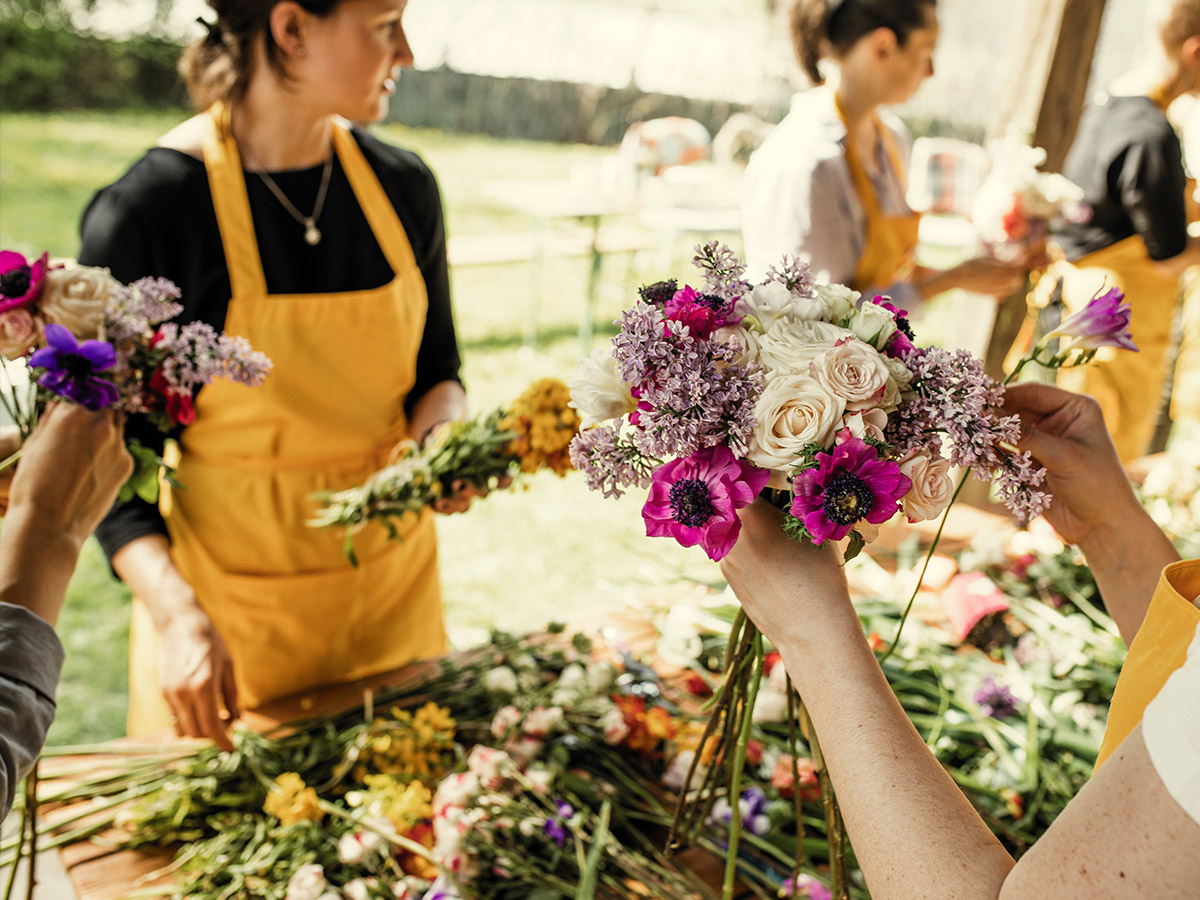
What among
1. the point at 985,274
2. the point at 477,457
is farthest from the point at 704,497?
the point at 985,274

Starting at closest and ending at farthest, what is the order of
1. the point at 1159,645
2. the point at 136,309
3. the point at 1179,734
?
the point at 1179,734, the point at 1159,645, the point at 136,309

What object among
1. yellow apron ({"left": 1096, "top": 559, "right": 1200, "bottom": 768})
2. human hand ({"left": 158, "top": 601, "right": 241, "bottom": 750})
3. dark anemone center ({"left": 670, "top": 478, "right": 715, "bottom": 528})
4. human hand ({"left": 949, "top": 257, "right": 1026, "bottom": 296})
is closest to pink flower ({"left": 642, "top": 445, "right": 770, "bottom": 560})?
dark anemone center ({"left": 670, "top": 478, "right": 715, "bottom": 528})

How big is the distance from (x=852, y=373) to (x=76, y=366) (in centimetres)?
89

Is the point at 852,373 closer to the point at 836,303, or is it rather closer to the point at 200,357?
the point at 836,303

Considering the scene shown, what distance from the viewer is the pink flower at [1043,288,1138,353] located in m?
1.01

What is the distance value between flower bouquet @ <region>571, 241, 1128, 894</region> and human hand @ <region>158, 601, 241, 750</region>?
2.78ft

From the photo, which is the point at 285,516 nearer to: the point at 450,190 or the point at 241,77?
the point at 241,77

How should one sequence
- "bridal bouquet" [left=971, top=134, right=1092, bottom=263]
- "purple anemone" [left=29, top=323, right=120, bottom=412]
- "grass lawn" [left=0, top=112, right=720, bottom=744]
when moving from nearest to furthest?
"purple anemone" [left=29, top=323, right=120, bottom=412] → "bridal bouquet" [left=971, top=134, right=1092, bottom=263] → "grass lawn" [left=0, top=112, right=720, bottom=744]

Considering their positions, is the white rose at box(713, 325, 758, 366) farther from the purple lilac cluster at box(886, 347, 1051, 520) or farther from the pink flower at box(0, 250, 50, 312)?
the pink flower at box(0, 250, 50, 312)

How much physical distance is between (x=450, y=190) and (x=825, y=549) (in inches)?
358

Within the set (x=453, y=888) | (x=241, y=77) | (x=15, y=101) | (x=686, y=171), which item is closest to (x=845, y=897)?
(x=453, y=888)

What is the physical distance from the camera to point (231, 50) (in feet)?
5.57

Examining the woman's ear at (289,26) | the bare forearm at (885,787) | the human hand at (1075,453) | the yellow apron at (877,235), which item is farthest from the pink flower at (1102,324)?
the yellow apron at (877,235)

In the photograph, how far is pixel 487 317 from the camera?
22.0 feet
